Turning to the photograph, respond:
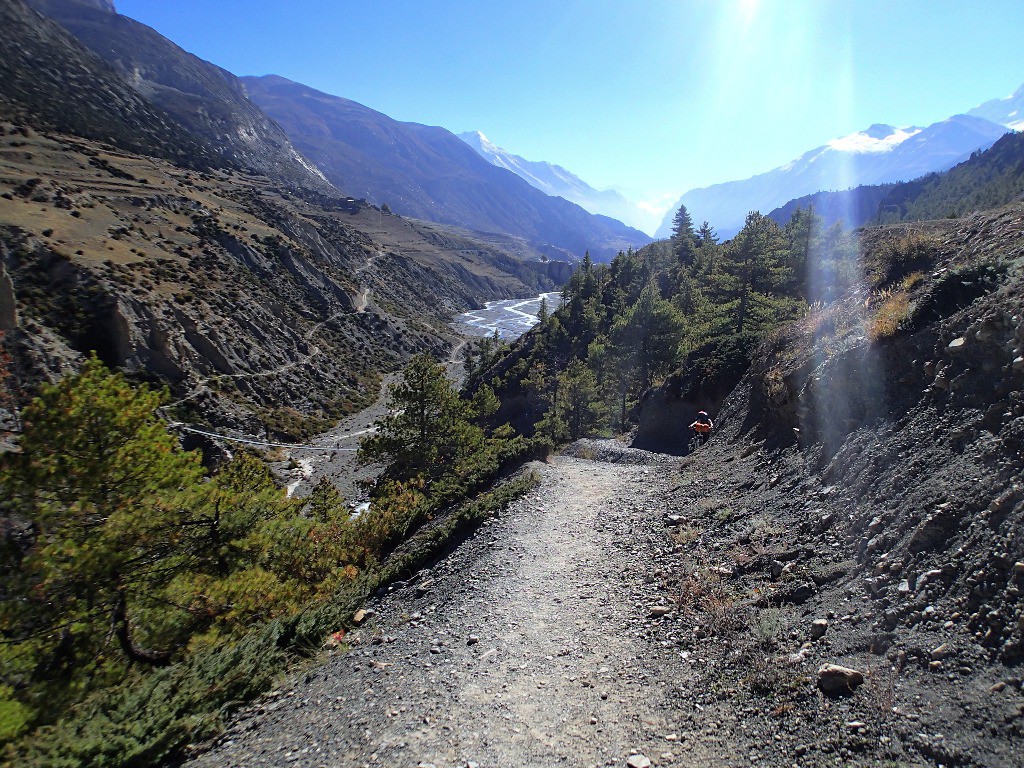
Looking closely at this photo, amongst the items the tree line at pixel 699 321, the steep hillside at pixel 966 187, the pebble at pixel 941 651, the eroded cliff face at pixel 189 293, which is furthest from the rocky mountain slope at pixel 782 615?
the steep hillside at pixel 966 187

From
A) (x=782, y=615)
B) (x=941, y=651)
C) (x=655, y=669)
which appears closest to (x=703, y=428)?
(x=782, y=615)

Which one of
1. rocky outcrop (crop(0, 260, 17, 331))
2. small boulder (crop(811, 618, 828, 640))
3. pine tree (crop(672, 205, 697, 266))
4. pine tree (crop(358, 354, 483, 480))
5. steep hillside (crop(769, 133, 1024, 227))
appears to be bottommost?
pine tree (crop(358, 354, 483, 480))

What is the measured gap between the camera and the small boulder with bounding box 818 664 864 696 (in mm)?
4543

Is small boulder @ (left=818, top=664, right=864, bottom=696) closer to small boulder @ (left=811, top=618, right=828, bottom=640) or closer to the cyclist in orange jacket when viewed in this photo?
small boulder @ (left=811, top=618, right=828, bottom=640)

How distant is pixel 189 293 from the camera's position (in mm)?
53688

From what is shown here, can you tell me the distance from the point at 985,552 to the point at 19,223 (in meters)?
65.2

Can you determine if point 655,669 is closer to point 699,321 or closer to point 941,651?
point 941,651

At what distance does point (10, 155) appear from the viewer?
58781mm

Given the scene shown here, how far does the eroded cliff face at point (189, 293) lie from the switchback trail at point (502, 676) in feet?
135

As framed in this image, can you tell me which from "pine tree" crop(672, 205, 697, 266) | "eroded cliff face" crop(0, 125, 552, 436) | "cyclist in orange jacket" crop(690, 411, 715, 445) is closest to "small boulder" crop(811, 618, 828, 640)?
"cyclist in orange jacket" crop(690, 411, 715, 445)

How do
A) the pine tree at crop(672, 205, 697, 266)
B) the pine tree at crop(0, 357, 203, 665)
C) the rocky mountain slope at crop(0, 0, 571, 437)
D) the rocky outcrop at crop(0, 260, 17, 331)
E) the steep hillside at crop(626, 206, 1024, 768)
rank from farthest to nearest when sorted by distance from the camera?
1. the pine tree at crop(672, 205, 697, 266)
2. the rocky mountain slope at crop(0, 0, 571, 437)
3. the rocky outcrop at crop(0, 260, 17, 331)
4. the pine tree at crop(0, 357, 203, 665)
5. the steep hillside at crop(626, 206, 1024, 768)

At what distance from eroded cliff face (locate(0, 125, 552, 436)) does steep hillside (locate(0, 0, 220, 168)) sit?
863 centimetres

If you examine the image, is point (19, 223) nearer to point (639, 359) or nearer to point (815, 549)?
point (639, 359)

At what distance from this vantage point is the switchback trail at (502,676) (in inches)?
210
